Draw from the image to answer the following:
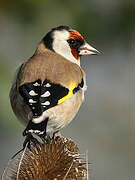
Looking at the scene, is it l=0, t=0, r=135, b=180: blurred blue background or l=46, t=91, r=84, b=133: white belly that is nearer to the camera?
l=46, t=91, r=84, b=133: white belly

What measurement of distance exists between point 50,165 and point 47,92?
772mm

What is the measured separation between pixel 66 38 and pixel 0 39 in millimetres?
3575

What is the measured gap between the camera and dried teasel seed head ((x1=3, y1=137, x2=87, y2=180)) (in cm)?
Result: 540

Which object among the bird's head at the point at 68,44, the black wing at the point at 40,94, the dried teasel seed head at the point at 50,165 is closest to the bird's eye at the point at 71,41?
the bird's head at the point at 68,44

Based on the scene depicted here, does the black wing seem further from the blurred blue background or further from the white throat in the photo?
the blurred blue background

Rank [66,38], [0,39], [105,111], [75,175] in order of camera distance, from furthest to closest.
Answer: [105,111] < [0,39] < [66,38] < [75,175]

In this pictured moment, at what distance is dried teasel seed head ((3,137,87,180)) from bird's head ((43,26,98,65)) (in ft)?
6.13

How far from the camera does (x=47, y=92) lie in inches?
235

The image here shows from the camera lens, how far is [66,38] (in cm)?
729

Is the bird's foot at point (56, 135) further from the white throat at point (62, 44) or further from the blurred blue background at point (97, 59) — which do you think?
the blurred blue background at point (97, 59)

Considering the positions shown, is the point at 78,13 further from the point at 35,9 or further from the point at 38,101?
the point at 38,101

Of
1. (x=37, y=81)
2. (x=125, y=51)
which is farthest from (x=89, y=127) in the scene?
(x=37, y=81)

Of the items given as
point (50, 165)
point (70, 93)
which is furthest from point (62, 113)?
point (50, 165)

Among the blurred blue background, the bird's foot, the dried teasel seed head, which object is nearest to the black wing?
the bird's foot
